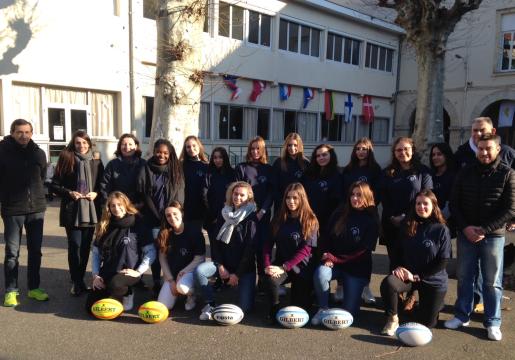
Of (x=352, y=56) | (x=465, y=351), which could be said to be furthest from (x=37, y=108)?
(x=352, y=56)

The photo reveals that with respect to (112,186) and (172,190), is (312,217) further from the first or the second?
(112,186)

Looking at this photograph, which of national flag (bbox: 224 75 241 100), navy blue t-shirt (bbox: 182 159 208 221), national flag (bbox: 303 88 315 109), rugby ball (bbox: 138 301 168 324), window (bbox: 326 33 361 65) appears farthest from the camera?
window (bbox: 326 33 361 65)

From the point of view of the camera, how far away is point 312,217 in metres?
4.68

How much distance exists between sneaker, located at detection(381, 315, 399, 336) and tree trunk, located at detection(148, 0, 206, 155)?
4252mm

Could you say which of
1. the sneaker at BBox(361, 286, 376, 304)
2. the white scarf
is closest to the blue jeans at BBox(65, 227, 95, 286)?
the white scarf

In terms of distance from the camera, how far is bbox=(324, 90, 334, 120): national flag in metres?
21.2

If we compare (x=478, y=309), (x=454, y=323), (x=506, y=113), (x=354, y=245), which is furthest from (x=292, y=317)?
(x=506, y=113)

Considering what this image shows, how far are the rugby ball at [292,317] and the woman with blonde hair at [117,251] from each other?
160cm

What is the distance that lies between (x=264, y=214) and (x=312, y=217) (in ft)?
2.50

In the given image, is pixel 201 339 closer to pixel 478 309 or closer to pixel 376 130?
pixel 478 309

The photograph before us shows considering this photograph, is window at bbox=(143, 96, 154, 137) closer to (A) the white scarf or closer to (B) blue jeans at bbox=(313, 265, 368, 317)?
(A) the white scarf

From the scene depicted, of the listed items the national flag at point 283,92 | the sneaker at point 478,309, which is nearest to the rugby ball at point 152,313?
the sneaker at point 478,309

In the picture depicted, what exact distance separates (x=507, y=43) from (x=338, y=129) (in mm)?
8865

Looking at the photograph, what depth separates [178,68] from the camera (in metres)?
6.70
